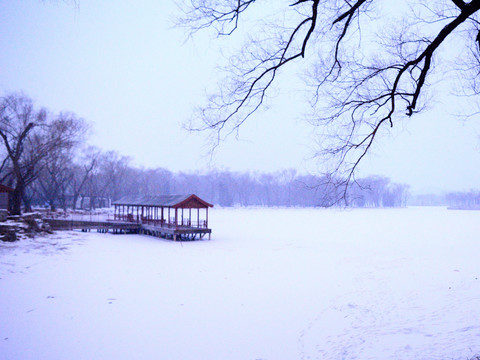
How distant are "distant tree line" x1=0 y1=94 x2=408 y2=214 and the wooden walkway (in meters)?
4.01

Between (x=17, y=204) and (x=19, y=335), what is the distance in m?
20.4

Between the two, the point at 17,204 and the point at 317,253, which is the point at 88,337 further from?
the point at 17,204

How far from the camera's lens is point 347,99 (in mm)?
5699

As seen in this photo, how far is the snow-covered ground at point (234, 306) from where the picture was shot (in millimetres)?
7594

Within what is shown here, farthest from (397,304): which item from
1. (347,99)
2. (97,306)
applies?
(97,306)

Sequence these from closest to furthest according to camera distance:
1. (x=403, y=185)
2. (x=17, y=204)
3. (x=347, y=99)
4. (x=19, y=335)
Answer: (x=347, y=99) < (x=19, y=335) < (x=17, y=204) < (x=403, y=185)

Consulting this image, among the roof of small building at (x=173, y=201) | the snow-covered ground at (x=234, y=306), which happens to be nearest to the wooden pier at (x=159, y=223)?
the roof of small building at (x=173, y=201)

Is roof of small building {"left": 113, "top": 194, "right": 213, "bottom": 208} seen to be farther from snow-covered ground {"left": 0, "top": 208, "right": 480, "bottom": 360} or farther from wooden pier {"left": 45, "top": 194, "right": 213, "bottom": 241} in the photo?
snow-covered ground {"left": 0, "top": 208, "right": 480, "bottom": 360}

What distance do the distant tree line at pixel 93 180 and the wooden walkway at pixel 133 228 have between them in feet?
13.1

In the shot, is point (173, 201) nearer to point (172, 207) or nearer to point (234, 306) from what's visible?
point (172, 207)

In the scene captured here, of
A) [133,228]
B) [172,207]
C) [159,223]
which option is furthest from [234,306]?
[133,228]

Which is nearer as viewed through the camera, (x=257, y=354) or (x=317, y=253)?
(x=257, y=354)

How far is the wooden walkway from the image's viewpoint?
93.1 ft

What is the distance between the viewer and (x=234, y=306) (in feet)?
34.7
